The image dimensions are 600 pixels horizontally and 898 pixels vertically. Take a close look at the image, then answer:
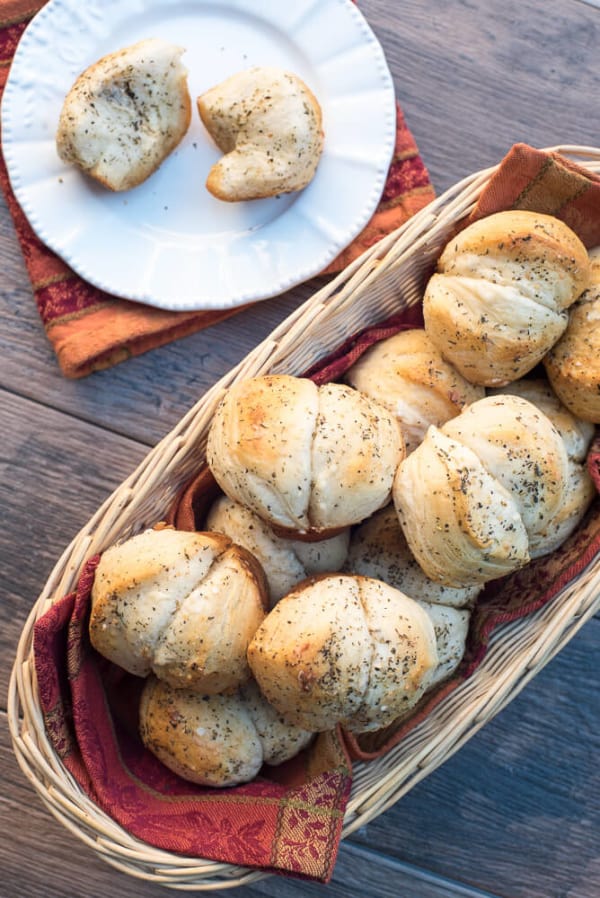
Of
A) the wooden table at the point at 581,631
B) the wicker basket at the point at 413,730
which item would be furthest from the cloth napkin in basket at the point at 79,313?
the wicker basket at the point at 413,730

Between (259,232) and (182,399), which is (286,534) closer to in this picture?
(182,399)

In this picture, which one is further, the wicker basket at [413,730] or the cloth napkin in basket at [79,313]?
the cloth napkin in basket at [79,313]

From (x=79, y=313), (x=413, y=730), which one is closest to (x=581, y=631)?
(x=413, y=730)

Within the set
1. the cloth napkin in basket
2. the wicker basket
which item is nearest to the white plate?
the cloth napkin in basket

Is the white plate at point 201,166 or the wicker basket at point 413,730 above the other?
the white plate at point 201,166

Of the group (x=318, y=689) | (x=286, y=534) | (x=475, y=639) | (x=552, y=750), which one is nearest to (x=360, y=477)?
(x=286, y=534)

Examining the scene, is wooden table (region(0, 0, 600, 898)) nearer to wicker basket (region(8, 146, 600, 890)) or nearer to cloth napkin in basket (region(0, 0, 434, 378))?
cloth napkin in basket (region(0, 0, 434, 378))

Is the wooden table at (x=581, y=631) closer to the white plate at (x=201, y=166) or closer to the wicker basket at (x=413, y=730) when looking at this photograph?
the white plate at (x=201, y=166)

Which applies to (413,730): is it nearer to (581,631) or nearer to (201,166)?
(581,631)
